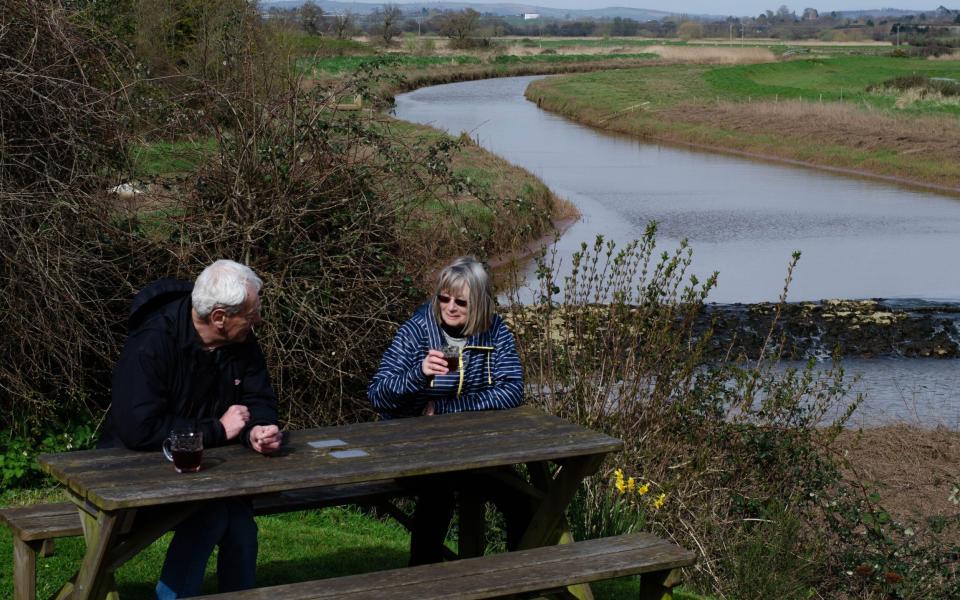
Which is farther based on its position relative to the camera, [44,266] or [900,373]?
[900,373]

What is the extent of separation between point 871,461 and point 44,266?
660 centimetres

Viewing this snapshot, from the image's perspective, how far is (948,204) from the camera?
95.0ft

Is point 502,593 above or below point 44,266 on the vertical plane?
below

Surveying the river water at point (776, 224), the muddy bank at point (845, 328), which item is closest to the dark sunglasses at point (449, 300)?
the river water at point (776, 224)

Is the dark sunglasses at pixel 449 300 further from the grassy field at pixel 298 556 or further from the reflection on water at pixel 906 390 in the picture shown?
the reflection on water at pixel 906 390

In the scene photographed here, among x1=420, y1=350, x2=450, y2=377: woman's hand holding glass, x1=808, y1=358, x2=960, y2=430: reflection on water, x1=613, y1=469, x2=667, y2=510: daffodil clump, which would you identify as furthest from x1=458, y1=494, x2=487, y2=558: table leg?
x1=808, y1=358, x2=960, y2=430: reflection on water

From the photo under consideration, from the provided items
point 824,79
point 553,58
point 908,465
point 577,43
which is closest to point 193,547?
point 908,465

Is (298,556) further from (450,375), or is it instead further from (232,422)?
(232,422)

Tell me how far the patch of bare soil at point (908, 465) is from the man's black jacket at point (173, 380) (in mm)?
5543

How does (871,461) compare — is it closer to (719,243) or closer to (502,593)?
(502,593)

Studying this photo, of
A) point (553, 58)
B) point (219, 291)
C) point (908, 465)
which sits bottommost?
point (553, 58)

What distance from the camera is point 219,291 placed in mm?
4137

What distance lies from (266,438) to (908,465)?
712 cm

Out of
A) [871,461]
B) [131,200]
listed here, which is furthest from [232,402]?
[871,461]
